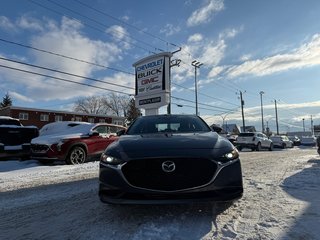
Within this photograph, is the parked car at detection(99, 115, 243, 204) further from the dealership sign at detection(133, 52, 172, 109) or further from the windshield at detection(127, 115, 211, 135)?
the dealership sign at detection(133, 52, 172, 109)

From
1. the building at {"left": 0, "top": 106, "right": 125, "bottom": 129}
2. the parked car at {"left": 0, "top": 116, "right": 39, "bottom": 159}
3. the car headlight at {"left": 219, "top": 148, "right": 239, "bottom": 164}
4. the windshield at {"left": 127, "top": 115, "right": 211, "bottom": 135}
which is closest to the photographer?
the car headlight at {"left": 219, "top": 148, "right": 239, "bottom": 164}

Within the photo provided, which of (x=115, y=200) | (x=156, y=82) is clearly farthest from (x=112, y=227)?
(x=156, y=82)

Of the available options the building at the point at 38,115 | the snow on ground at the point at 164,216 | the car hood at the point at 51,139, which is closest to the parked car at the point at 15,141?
the car hood at the point at 51,139

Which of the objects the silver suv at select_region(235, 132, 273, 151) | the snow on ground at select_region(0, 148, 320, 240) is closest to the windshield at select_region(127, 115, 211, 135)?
the snow on ground at select_region(0, 148, 320, 240)

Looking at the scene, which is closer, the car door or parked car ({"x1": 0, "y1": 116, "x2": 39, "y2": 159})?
parked car ({"x1": 0, "y1": 116, "x2": 39, "y2": 159})

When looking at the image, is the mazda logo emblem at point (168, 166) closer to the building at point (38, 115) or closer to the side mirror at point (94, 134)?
the side mirror at point (94, 134)

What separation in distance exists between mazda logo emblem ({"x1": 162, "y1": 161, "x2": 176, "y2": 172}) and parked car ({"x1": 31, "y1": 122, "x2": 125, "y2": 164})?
822 cm

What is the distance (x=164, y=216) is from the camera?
4340 mm

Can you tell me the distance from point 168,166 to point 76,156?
28.4ft

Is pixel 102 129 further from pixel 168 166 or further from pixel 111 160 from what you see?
pixel 168 166

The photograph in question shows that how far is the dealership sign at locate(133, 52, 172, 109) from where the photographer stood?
2028 cm

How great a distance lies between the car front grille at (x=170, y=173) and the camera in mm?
3984

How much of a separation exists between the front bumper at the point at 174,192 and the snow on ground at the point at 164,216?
32cm

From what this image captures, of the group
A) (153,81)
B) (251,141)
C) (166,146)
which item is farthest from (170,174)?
(251,141)
